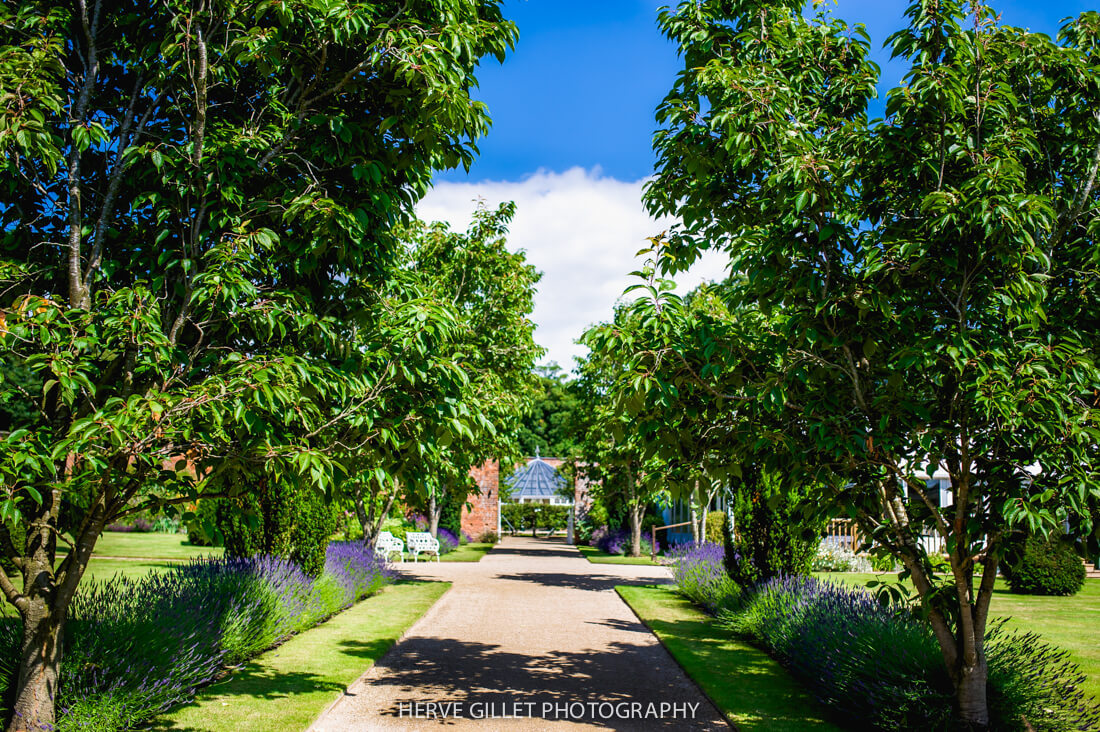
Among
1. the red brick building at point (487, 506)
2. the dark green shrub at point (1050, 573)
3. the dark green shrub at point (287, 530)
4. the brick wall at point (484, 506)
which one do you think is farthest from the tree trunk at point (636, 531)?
the dark green shrub at point (287, 530)

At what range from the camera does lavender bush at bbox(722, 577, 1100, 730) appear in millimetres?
5746

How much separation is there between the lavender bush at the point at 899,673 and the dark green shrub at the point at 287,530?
7689mm

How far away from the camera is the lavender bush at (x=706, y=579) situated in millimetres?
12539

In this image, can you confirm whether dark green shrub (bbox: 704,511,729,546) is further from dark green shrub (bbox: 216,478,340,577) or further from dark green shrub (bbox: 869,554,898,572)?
dark green shrub (bbox: 869,554,898,572)

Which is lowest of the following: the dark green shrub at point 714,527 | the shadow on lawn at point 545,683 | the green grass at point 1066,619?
the green grass at point 1066,619

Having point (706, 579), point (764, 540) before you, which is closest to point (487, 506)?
point (706, 579)

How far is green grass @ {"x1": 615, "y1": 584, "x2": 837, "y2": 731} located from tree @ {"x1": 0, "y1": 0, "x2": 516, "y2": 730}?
4.80m

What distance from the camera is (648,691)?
300 inches

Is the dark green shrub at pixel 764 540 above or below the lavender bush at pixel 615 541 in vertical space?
above

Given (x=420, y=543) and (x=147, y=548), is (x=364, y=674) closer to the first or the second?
(x=420, y=543)

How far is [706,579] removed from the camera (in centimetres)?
1383

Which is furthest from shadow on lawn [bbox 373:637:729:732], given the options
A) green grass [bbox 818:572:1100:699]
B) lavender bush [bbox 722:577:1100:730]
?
green grass [bbox 818:572:1100:699]

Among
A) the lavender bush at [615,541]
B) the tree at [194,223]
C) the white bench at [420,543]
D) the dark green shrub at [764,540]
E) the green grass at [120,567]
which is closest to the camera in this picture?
the tree at [194,223]

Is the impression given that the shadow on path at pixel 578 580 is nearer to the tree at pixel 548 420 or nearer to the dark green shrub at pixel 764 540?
the dark green shrub at pixel 764 540
